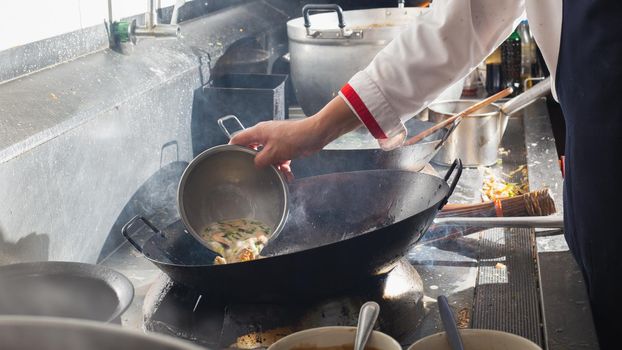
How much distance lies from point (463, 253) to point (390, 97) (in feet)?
1.74

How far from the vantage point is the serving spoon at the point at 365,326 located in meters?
1.23

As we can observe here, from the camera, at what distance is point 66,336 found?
47 centimetres

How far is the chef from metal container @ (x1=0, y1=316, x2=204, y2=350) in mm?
1263

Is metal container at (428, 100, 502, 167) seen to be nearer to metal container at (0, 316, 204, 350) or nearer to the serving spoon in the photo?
the serving spoon

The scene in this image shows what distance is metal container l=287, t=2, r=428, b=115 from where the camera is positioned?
113 inches

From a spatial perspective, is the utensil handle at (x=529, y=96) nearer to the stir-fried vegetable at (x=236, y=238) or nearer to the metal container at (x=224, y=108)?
the metal container at (x=224, y=108)

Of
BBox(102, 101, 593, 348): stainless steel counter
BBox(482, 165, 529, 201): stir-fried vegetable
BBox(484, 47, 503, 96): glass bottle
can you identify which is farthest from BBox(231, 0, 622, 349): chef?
BBox(484, 47, 503, 96): glass bottle

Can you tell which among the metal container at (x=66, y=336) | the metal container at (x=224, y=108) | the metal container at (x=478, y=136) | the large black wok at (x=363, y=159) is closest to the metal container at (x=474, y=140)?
the metal container at (x=478, y=136)

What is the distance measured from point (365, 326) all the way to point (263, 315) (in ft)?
1.25

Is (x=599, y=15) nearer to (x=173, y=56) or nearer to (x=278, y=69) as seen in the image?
(x=173, y=56)

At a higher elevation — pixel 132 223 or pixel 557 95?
pixel 557 95

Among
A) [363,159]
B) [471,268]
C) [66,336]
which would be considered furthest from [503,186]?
[66,336]

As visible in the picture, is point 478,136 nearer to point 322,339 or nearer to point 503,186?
point 503,186

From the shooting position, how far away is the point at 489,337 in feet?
4.14
